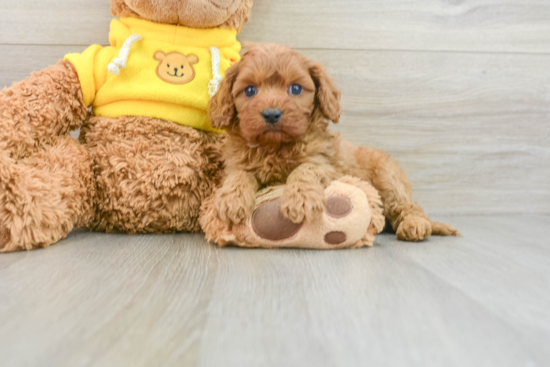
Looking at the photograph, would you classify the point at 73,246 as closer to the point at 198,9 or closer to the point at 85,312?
the point at 85,312

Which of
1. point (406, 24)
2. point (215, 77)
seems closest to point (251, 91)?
point (215, 77)

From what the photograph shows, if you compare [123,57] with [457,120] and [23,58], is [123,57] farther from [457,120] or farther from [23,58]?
[457,120]

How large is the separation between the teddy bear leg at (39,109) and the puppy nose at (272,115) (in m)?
0.63

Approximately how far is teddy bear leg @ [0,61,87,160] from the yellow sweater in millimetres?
45

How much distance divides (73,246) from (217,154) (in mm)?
515

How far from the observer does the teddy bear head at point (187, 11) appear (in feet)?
4.21

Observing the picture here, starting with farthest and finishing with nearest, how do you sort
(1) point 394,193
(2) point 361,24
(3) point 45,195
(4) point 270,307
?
(2) point 361,24 → (1) point 394,193 → (3) point 45,195 → (4) point 270,307

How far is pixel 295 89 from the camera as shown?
1178 mm

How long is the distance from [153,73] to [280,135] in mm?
498

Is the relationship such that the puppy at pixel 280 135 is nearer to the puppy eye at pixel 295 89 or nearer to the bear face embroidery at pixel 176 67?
the puppy eye at pixel 295 89

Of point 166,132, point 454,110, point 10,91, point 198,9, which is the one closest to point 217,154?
point 166,132

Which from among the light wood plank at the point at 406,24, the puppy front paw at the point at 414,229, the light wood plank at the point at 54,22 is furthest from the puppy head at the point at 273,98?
the light wood plank at the point at 54,22

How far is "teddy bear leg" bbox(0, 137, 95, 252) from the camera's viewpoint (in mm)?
1076

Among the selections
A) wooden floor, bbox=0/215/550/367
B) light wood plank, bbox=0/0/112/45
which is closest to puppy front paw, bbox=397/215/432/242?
wooden floor, bbox=0/215/550/367
